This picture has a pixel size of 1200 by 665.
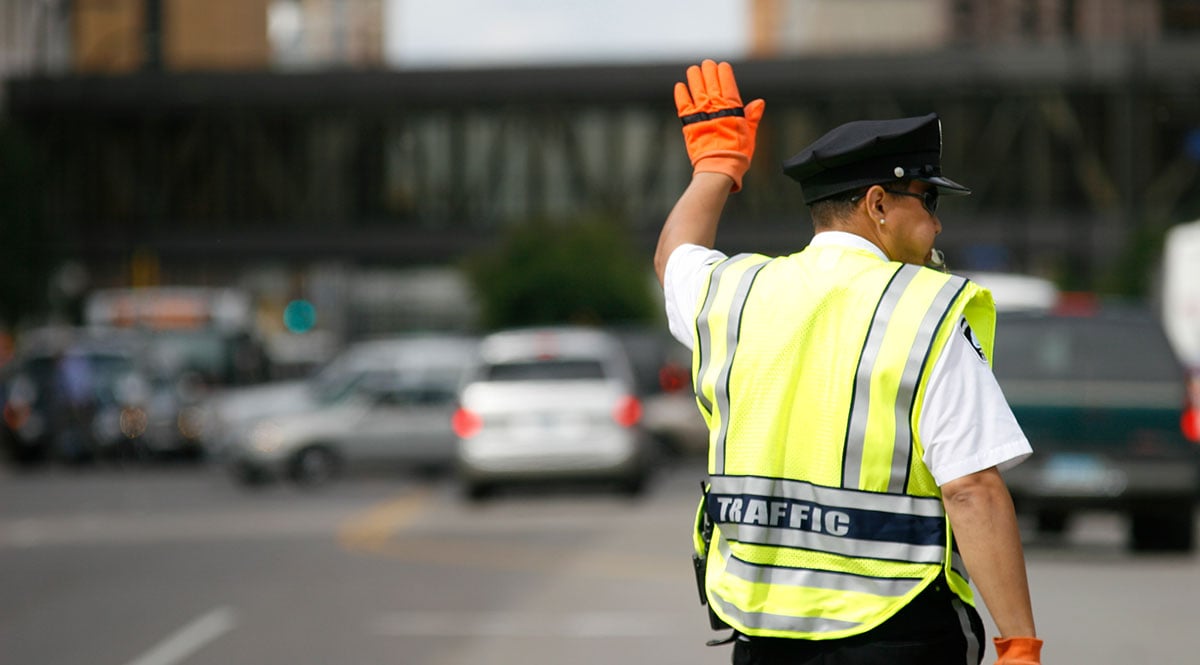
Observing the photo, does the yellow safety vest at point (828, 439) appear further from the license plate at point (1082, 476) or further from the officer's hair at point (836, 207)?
the license plate at point (1082, 476)

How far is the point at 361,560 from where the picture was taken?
15.9 m

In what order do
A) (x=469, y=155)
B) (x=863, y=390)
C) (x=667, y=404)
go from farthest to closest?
(x=469, y=155) < (x=667, y=404) < (x=863, y=390)

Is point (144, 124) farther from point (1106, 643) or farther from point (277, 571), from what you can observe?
point (1106, 643)

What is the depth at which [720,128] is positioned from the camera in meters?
4.52

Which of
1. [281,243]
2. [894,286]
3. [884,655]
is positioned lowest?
[281,243]

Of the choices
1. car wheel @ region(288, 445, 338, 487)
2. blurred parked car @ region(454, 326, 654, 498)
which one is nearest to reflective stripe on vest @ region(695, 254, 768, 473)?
blurred parked car @ region(454, 326, 654, 498)

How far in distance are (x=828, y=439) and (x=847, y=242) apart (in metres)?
0.39

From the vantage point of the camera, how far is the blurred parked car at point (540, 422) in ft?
70.6

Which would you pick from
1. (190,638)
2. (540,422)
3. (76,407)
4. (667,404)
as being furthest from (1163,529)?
(76,407)

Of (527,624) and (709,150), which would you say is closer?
(709,150)

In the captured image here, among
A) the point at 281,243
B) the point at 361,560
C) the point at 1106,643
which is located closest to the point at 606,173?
the point at 281,243

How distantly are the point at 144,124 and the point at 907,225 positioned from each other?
77.0 metres

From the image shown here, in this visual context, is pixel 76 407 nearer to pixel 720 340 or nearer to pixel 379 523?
pixel 379 523

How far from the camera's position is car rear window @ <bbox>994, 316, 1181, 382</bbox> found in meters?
15.1
